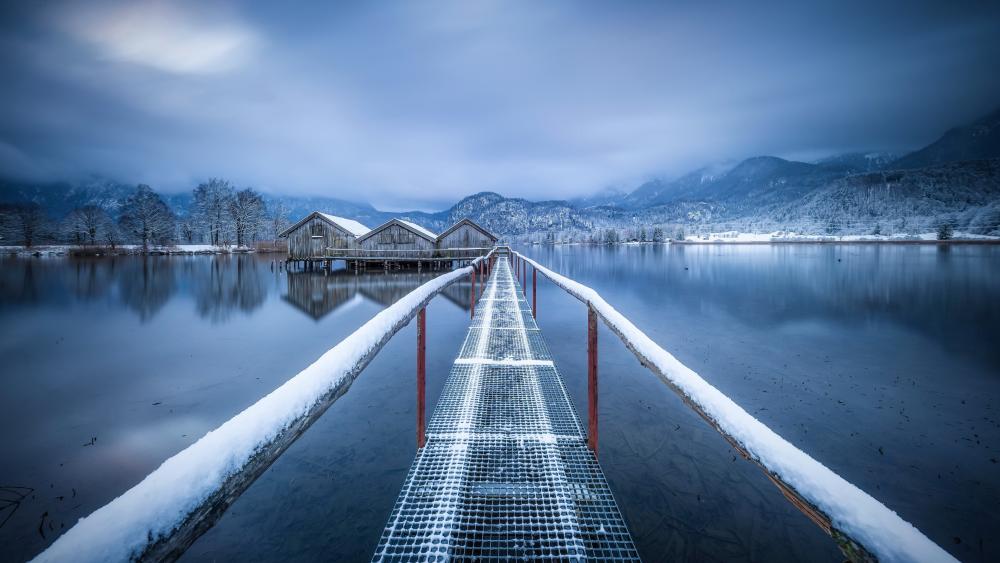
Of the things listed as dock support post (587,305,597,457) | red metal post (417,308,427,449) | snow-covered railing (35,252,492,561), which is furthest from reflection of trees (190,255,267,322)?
snow-covered railing (35,252,492,561)

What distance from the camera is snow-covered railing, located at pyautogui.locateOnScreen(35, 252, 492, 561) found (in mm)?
797

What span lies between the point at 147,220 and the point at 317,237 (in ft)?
142

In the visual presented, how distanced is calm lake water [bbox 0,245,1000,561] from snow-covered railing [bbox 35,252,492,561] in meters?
2.85

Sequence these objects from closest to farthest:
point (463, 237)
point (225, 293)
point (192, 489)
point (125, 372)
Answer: point (192, 489) < point (125, 372) < point (225, 293) < point (463, 237)

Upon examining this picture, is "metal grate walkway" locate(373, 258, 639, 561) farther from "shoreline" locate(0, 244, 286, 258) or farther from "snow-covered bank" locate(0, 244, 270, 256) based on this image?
"snow-covered bank" locate(0, 244, 270, 256)

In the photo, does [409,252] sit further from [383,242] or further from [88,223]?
[88,223]

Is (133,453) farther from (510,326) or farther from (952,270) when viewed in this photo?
(952,270)

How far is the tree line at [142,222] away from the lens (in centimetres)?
6053

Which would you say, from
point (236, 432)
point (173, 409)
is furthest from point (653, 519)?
point (173, 409)

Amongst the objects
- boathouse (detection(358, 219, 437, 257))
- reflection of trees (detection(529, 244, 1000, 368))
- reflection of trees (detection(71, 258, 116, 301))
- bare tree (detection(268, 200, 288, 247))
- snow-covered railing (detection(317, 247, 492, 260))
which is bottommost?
reflection of trees (detection(529, 244, 1000, 368))

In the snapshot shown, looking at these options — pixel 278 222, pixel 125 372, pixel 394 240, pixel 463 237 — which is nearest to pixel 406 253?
pixel 394 240

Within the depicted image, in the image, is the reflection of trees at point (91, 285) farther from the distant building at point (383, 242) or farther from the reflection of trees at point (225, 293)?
the distant building at point (383, 242)

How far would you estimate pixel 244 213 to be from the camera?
207 feet

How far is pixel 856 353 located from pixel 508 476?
11.5 metres
